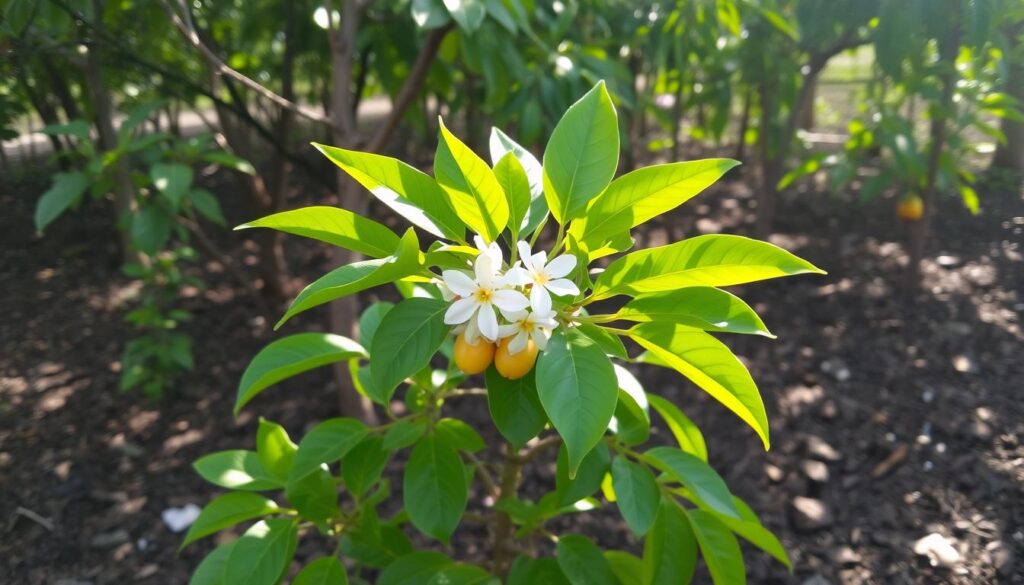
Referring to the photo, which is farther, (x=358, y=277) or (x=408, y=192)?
(x=408, y=192)

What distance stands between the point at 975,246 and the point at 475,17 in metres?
2.98

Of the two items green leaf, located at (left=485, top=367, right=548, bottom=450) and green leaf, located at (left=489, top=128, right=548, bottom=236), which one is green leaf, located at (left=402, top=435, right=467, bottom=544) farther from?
green leaf, located at (left=489, top=128, right=548, bottom=236)

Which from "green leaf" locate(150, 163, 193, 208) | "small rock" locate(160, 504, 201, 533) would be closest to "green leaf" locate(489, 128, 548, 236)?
"green leaf" locate(150, 163, 193, 208)

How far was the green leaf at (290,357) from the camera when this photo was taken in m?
1.04

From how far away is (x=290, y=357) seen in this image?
3.58 feet

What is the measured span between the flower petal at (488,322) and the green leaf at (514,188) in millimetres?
125

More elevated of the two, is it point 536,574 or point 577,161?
point 577,161

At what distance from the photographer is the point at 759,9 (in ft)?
7.63

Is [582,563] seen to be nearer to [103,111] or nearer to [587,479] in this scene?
[587,479]

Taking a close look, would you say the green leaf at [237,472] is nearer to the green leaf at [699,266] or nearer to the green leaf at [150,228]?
the green leaf at [699,266]

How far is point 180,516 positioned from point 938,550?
6.72 ft

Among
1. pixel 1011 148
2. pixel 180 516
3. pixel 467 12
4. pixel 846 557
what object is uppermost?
pixel 467 12

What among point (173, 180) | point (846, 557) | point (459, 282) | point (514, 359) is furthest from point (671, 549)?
point (173, 180)

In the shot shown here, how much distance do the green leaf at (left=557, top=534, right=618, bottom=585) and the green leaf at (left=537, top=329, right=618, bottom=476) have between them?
46 centimetres
